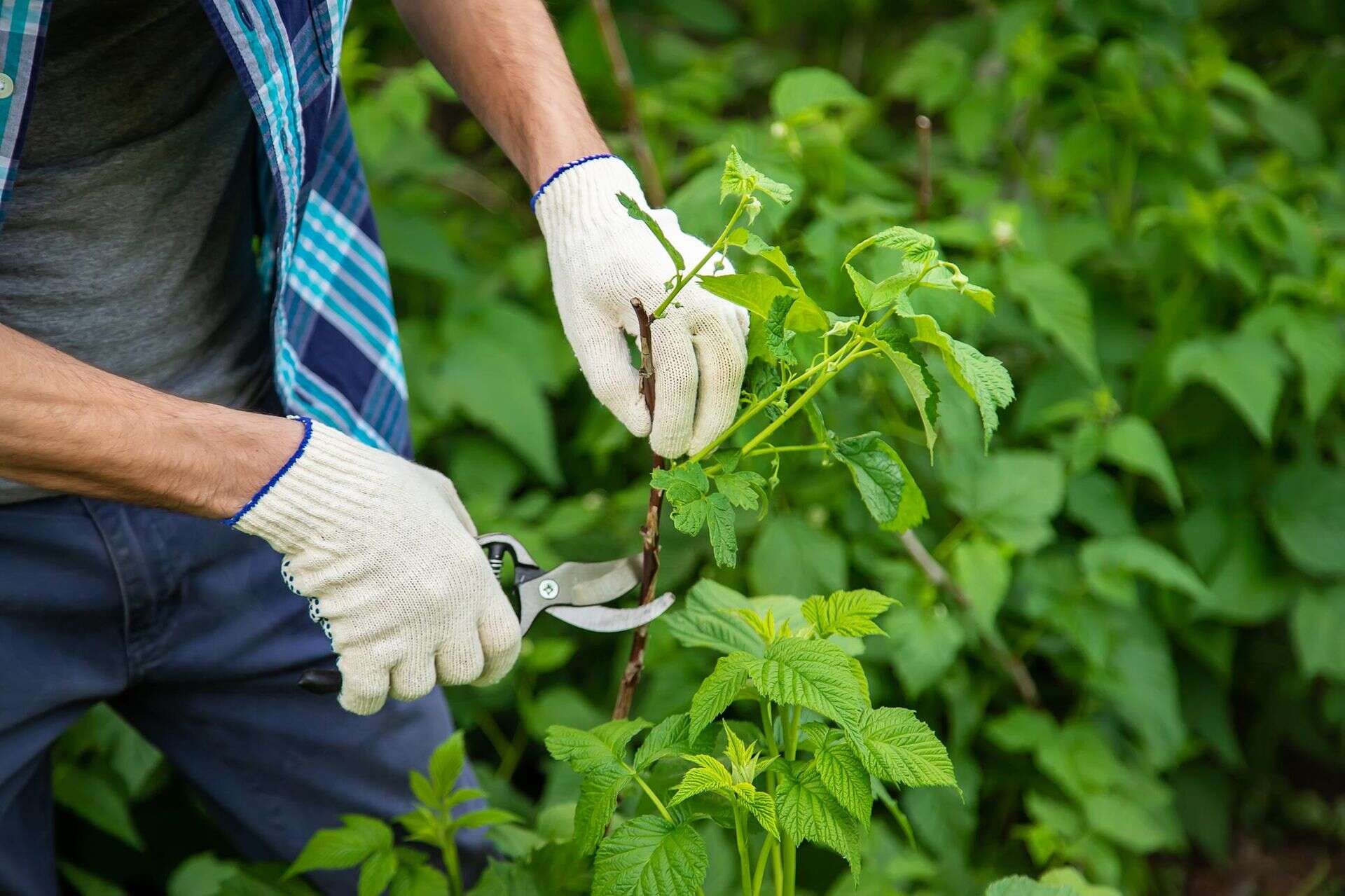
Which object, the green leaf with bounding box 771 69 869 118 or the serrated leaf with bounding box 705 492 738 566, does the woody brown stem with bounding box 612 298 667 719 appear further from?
the green leaf with bounding box 771 69 869 118

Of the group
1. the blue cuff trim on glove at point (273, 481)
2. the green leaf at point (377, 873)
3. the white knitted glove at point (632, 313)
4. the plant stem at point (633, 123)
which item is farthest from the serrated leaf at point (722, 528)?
the plant stem at point (633, 123)

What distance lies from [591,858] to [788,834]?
427mm

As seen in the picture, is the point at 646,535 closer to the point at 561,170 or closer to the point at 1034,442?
the point at 561,170

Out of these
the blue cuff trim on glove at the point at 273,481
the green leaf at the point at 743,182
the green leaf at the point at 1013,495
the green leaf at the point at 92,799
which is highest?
the green leaf at the point at 743,182

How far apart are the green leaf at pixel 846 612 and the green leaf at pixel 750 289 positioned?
312mm

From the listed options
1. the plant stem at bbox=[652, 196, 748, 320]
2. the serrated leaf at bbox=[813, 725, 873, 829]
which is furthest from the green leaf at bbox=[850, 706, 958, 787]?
the plant stem at bbox=[652, 196, 748, 320]

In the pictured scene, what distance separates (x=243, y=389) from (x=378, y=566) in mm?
431

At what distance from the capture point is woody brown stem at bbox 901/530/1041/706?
2064 mm

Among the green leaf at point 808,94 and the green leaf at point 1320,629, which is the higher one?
the green leaf at point 808,94

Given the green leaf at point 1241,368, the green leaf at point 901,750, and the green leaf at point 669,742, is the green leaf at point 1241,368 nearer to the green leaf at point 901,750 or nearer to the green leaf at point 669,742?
the green leaf at point 901,750

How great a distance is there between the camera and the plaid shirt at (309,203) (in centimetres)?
107

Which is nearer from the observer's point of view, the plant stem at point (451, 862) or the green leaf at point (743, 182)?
the green leaf at point (743, 182)

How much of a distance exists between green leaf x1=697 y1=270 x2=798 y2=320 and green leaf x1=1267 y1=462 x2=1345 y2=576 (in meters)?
1.82

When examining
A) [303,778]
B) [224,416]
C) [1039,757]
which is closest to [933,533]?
[1039,757]
